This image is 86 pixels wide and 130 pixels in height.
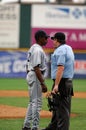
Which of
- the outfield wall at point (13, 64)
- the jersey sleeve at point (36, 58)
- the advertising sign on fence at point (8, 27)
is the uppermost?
the jersey sleeve at point (36, 58)

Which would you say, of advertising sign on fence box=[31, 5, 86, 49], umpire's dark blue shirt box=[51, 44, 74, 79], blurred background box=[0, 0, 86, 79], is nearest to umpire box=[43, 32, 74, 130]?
umpire's dark blue shirt box=[51, 44, 74, 79]

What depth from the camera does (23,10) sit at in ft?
119

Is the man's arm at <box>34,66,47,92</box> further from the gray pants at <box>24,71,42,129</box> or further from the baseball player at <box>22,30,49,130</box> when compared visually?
the gray pants at <box>24,71,42,129</box>

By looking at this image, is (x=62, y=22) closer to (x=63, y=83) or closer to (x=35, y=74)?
(x=35, y=74)

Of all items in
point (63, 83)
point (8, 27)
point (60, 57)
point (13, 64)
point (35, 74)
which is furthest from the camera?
point (8, 27)

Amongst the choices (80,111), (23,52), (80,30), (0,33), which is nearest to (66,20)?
(80,30)

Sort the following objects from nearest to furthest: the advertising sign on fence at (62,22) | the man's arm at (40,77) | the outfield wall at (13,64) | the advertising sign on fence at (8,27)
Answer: the man's arm at (40,77) → the outfield wall at (13,64) → the advertising sign on fence at (8,27) → the advertising sign on fence at (62,22)

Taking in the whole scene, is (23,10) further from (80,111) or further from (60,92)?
(60,92)

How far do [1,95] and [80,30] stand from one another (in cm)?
1835

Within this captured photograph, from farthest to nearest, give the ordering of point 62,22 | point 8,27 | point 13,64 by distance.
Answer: point 62,22 < point 8,27 < point 13,64

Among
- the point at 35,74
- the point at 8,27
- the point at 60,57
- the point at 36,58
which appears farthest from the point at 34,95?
the point at 8,27

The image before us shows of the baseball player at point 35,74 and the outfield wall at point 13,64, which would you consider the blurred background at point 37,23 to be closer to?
the outfield wall at point 13,64

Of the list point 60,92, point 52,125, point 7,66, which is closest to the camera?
point 60,92

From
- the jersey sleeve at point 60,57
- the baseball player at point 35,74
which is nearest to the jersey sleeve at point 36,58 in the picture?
the baseball player at point 35,74
